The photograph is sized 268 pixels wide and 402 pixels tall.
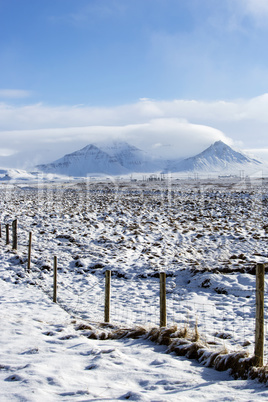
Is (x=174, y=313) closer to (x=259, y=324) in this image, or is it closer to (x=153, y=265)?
(x=259, y=324)

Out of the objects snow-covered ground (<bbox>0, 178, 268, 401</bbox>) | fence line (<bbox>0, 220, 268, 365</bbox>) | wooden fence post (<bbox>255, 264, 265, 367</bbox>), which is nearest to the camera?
snow-covered ground (<bbox>0, 178, 268, 401</bbox>)

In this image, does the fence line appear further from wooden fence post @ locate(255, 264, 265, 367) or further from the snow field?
wooden fence post @ locate(255, 264, 265, 367)

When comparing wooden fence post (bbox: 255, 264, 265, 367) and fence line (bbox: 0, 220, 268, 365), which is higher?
wooden fence post (bbox: 255, 264, 265, 367)

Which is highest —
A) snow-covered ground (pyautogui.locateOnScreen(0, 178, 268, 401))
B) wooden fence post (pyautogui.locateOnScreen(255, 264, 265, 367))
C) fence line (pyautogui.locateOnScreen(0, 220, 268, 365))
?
wooden fence post (pyautogui.locateOnScreen(255, 264, 265, 367))

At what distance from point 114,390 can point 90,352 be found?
1.50 metres

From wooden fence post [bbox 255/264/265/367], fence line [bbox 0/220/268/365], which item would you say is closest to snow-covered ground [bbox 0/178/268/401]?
fence line [bbox 0/220/268/365]

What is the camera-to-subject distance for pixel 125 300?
1073cm

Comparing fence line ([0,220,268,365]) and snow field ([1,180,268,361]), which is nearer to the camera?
fence line ([0,220,268,365])

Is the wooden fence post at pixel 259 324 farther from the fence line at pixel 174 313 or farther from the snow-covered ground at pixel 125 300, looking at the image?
the fence line at pixel 174 313

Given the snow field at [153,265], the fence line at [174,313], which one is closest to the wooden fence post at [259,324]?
the snow field at [153,265]

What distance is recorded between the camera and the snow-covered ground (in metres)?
4.84

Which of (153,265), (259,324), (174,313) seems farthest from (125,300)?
(259,324)

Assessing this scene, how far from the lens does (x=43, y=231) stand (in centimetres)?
1962

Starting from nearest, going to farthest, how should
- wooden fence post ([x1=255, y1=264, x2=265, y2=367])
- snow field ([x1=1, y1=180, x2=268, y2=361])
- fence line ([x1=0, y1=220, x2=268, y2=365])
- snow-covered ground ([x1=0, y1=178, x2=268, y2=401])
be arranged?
snow-covered ground ([x1=0, y1=178, x2=268, y2=401]) < wooden fence post ([x1=255, y1=264, x2=265, y2=367]) < fence line ([x1=0, y1=220, x2=268, y2=365]) < snow field ([x1=1, y1=180, x2=268, y2=361])
